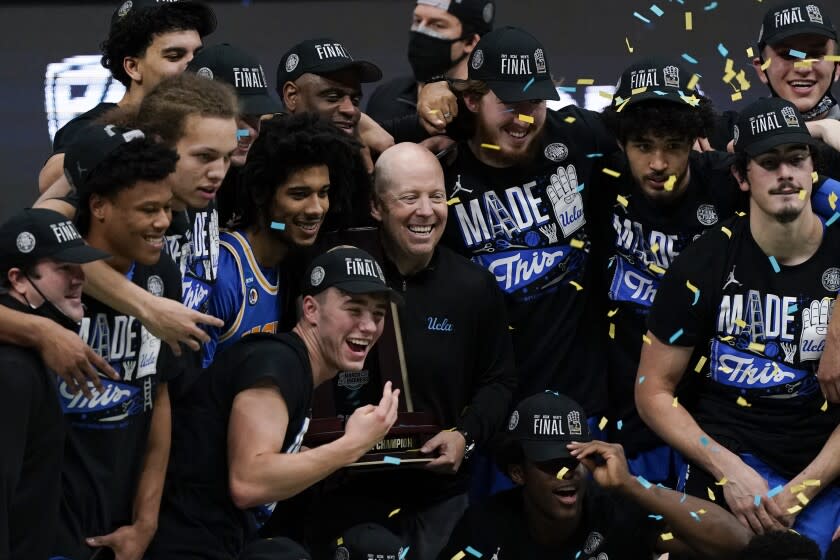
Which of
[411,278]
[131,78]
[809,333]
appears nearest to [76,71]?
[131,78]

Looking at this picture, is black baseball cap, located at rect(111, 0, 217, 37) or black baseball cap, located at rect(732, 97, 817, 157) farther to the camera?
black baseball cap, located at rect(111, 0, 217, 37)

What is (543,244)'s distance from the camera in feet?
22.0

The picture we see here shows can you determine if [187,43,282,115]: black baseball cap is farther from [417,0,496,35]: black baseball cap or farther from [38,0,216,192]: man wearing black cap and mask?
[417,0,496,35]: black baseball cap

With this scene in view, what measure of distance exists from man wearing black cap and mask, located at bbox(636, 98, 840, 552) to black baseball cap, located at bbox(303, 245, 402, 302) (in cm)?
113

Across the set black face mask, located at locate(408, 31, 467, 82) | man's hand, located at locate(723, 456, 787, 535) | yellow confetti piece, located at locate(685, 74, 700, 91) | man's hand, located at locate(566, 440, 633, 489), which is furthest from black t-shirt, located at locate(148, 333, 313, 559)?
black face mask, located at locate(408, 31, 467, 82)

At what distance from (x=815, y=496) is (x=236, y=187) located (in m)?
2.29

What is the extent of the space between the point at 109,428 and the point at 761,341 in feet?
7.61

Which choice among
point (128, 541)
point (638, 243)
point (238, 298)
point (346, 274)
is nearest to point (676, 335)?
point (638, 243)

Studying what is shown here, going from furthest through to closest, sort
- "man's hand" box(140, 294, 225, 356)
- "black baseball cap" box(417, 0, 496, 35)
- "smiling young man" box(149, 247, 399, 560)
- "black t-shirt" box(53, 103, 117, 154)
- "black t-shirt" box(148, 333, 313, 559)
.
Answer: "black baseball cap" box(417, 0, 496, 35) < "black t-shirt" box(53, 103, 117, 154) < "black t-shirt" box(148, 333, 313, 559) < "smiling young man" box(149, 247, 399, 560) < "man's hand" box(140, 294, 225, 356)

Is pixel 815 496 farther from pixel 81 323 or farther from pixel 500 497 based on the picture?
pixel 81 323

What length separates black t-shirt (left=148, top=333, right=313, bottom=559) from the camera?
555 centimetres

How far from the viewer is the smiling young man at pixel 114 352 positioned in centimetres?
533

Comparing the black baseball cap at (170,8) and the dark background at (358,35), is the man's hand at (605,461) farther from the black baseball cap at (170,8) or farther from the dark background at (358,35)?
the dark background at (358,35)

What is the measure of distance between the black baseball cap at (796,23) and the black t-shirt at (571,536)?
1941 millimetres
